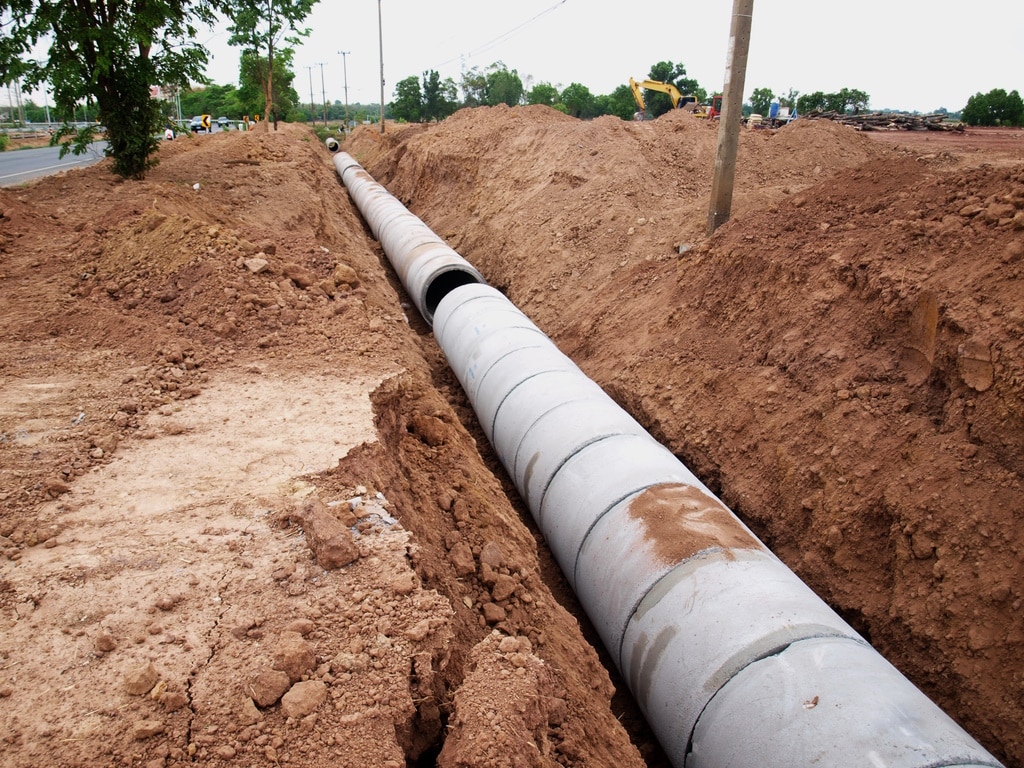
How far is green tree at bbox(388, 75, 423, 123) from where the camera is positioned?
52188 millimetres

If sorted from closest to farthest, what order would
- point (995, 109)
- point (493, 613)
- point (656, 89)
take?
point (493, 613) < point (656, 89) < point (995, 109)

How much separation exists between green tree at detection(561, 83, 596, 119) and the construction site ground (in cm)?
4825

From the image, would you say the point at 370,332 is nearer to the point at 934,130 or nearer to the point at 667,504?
the point at 667,504

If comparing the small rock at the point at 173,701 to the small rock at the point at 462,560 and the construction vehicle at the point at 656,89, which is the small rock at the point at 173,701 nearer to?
the small rock at the point at 462,560

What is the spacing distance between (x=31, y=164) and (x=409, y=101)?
31709mm

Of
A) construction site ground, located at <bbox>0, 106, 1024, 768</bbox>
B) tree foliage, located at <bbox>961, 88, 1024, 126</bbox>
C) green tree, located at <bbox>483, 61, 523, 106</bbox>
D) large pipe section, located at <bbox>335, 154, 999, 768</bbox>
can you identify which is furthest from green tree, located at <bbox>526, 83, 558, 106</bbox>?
large pipe section, located at <bbox>335, 154, 999, 768</bbox>

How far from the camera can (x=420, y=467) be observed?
5.40 metres

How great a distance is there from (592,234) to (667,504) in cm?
704

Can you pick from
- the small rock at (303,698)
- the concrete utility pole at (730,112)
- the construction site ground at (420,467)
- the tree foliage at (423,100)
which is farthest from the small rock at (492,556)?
the tree foliage at (423,100)

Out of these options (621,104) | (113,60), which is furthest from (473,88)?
(113,60)

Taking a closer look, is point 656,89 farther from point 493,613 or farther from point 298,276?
point 493,613

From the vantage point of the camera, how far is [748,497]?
233 inches

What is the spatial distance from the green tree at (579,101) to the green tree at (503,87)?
724 centimetres

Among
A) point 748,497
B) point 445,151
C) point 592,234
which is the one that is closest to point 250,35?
point 445,151
